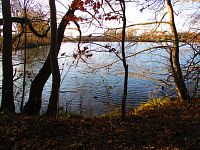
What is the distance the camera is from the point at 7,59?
10.3 meters

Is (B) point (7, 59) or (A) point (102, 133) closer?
(A) point (102, 133)

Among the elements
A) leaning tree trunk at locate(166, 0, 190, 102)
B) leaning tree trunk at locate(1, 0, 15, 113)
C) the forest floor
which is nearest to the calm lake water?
leaning tree trunk at locate(166, 0, 190, 102)

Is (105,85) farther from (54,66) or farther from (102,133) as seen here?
(102,133)

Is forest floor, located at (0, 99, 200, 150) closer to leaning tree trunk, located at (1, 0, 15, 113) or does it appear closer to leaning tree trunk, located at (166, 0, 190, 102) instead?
leaning tree trunk, located at (1, 0, 15, 113)

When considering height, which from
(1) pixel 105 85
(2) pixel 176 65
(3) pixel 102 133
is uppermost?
(2) pixel 176 65

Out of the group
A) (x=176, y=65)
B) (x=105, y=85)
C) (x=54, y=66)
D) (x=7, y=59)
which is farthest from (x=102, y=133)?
(x=105, y=85)

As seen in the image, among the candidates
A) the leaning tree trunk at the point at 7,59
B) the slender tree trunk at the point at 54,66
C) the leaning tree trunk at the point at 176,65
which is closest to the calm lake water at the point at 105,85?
the leaning tree trunk at the point at 176,65

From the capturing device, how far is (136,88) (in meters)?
20.3

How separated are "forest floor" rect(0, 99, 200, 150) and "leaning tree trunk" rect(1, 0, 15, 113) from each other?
4.46 feet

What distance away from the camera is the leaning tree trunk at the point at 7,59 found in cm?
1004

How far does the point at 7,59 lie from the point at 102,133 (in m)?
4.63

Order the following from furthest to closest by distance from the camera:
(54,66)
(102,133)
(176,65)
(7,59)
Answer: (176,65) → (7,59) → (54,66) → (102,133)

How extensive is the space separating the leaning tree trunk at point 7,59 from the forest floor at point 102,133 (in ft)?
4.46

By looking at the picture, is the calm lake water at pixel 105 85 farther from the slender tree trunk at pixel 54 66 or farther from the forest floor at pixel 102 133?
the forest floor at pixel 102 133
